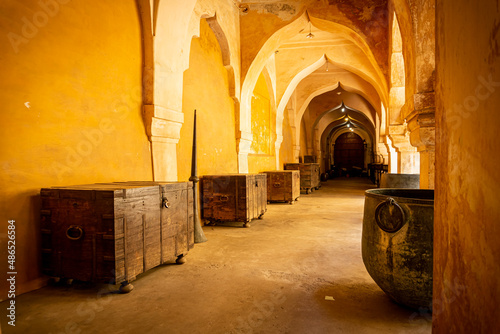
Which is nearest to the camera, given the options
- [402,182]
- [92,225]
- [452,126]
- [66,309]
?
[452,126]

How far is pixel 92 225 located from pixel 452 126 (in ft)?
8.68

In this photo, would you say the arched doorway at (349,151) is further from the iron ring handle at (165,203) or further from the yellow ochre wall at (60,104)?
the iron ring handle at (165,203)

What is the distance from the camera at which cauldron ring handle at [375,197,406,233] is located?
211 centimetres

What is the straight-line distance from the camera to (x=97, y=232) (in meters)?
2.56

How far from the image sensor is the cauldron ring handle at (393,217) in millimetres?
2109

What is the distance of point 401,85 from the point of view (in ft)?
26.1

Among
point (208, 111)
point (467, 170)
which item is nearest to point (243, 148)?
point (208, 111)

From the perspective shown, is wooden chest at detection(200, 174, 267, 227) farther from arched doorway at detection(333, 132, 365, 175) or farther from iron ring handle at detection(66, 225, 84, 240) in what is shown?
arched doorway at detection(333, 132, 365, 175)

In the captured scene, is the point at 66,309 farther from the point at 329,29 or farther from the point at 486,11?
the point at 329,29

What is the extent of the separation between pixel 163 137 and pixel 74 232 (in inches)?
79.4

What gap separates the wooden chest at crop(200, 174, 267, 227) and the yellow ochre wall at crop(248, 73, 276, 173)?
10.9 feet

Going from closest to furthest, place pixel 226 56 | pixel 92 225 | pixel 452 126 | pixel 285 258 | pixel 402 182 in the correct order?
pixel 452 126 → pixel 92 225 → pixel 285 258 → pixel 402 182 → pixel 226 56

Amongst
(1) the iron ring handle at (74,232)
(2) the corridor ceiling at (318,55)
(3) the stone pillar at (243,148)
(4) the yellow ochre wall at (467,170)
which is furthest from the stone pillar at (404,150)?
(1) the iron ring handle at (74,232)

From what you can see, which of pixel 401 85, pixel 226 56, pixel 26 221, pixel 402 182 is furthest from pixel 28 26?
pixel 401 85
